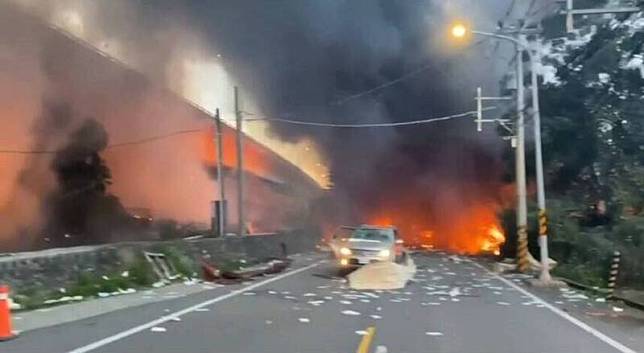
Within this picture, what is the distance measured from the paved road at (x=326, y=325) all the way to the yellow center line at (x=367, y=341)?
0.09 m

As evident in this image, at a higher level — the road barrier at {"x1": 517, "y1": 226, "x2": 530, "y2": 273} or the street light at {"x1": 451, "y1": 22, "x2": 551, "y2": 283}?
the street light at {"x1": 451, "y1": 22, "x2": 551, "y2": 283}

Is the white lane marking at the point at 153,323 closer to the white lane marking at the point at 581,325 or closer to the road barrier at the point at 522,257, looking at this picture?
the white lane marking at the point at 581,325

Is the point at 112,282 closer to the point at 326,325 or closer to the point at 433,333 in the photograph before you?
the point at 326,325

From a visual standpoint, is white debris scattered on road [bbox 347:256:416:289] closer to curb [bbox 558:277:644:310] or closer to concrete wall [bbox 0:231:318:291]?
curb [bbox 558:277:644:310]

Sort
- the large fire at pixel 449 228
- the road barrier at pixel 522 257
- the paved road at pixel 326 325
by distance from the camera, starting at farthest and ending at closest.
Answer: the large fire at pixel 449 228, the road barrier at pixel 522 257, the paved road at pixel 326 325

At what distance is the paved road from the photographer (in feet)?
37.4

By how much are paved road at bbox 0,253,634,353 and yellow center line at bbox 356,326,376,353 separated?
0.09 m

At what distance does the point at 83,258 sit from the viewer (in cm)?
2055

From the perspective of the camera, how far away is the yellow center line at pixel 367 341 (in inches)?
434

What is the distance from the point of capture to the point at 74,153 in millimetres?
40062

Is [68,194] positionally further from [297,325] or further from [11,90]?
[297,325]

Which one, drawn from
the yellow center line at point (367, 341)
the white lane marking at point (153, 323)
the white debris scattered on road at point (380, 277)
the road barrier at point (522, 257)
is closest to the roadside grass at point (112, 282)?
the white lane marking at point (153, 323)

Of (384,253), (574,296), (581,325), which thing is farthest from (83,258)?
(574,296)

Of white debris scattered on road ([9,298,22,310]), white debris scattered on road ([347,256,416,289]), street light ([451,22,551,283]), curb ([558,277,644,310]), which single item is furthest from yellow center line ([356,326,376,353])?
street light ([451,22,551,283])
